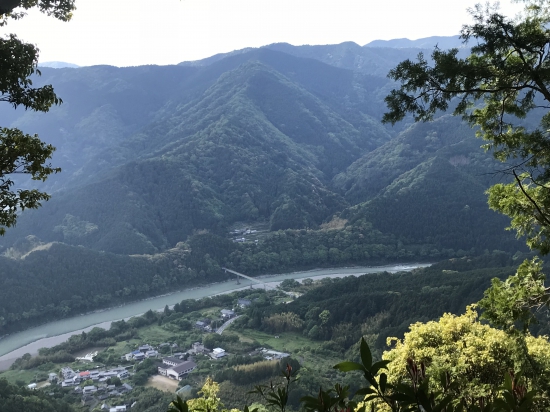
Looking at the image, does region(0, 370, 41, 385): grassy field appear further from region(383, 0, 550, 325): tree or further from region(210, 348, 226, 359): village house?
region(383, 0, 550, 325): tree

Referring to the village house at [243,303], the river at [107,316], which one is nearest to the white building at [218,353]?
the village house at [243,303]

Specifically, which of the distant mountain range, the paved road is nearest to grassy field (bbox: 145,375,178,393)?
the paved road

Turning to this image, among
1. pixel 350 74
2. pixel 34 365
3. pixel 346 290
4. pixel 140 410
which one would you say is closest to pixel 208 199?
pixel 346 290

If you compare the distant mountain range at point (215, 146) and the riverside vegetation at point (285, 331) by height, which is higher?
the distant mountain range at point (215, 146)

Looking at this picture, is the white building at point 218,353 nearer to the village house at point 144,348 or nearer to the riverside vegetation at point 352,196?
the village house at point 144,348

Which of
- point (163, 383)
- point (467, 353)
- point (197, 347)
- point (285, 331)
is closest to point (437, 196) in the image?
point (285, 331)

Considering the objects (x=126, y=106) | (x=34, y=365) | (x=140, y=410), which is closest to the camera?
(x=140, y=410)

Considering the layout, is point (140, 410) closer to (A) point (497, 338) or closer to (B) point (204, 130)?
(A) point (497, 338)
